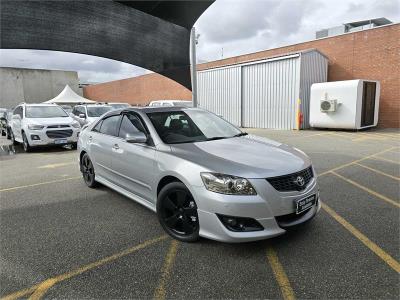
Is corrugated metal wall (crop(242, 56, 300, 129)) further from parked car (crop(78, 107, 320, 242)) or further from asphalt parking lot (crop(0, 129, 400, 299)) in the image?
parked car (crop(78, 107, 320, 242))

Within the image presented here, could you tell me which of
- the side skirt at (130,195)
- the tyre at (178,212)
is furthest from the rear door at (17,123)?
the tyre at (178,212)

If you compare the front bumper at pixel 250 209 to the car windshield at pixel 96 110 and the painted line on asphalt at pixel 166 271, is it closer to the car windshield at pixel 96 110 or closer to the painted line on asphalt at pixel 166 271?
the painted line on asphalt at pixel 166 271

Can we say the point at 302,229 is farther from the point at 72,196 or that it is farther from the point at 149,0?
the point at 149,0

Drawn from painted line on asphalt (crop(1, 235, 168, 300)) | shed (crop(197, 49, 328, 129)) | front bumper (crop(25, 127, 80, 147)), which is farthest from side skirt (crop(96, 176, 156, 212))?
shed (crop(197, 49, 328, 129))

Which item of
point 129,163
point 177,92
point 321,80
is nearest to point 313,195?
point 129,163

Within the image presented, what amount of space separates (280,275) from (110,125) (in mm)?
3481

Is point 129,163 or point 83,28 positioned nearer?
point 129,163

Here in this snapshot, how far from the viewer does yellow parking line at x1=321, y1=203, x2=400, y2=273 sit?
117 inches

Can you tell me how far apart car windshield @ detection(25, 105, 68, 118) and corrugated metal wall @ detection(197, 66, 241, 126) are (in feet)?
32.9

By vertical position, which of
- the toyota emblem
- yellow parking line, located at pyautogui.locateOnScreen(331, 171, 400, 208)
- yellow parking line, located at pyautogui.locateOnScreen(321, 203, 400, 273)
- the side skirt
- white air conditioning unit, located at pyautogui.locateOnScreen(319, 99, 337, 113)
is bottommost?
yellow parking line, located at pyautogui.locateOnScreen(331, 171, 400, 208)

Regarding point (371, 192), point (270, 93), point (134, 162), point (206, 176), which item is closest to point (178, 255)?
point (206, 176)

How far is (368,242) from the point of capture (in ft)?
11.2

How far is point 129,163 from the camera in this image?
4.23 meters

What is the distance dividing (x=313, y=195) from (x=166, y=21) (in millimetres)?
7907
